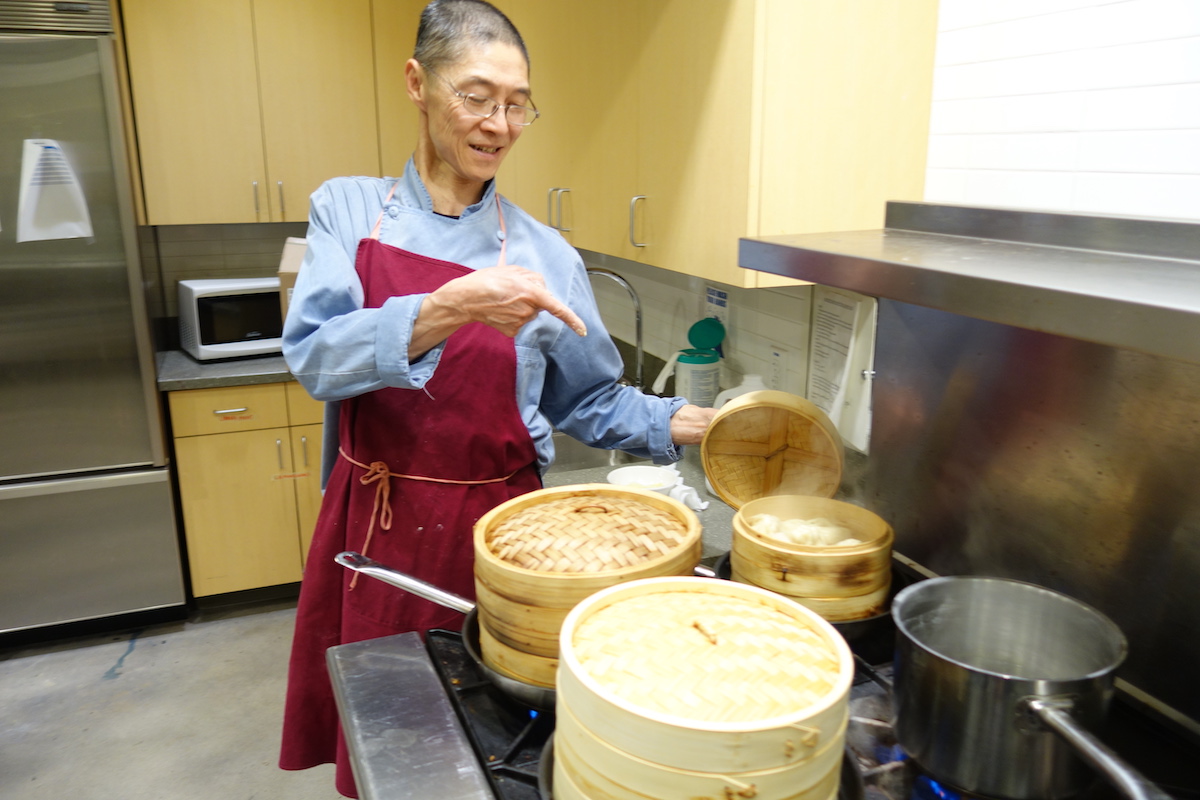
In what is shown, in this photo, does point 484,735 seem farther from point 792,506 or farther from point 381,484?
point 381,484

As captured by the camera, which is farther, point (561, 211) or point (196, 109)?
point (196, 109)

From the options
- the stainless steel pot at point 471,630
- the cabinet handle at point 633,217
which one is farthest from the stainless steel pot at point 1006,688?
the cabinet handle at point 633,217

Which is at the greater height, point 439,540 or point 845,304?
point 845,304

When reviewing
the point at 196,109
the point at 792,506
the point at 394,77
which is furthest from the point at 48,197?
the point at 792,506

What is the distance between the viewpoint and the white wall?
1165 mm

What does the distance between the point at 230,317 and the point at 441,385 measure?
77.1 inches

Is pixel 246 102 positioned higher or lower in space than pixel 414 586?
higher

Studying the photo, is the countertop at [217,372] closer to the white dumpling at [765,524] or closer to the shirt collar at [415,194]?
the shirt collar at [415,194]

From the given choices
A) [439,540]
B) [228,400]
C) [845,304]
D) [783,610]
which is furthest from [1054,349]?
[228,400]

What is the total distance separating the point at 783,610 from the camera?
0.85 meters

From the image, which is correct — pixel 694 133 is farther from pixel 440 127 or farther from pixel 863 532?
pixel 863 532

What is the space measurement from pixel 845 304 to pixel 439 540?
97 centimetres

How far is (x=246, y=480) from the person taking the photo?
3.08 meters

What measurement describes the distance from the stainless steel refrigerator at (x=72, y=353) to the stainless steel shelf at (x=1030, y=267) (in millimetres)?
2291
